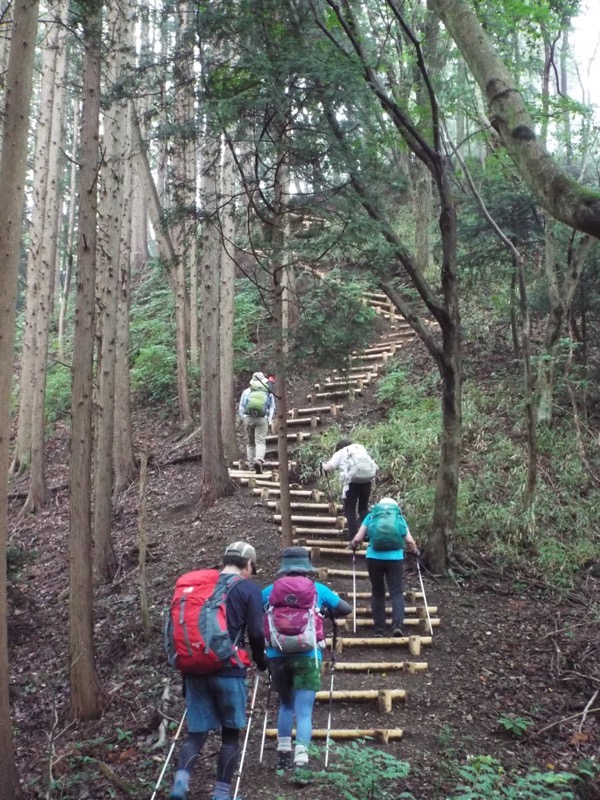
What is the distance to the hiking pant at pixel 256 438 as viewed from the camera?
1302 cm

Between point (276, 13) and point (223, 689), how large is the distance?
793 cm

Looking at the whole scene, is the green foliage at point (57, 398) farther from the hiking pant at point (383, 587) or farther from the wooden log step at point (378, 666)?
the wooden log step at point (378, 666)

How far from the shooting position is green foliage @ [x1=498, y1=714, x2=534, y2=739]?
6.08 m

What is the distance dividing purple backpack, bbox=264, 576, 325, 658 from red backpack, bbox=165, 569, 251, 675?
24.8 inches

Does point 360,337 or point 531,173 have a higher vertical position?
point 531,173

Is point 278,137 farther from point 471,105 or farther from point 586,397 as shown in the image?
point 586,397

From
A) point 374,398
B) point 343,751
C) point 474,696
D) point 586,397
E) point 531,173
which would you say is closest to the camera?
point 531,173

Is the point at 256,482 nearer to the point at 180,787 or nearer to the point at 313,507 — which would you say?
the point at 313,507

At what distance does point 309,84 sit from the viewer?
25.9 feet

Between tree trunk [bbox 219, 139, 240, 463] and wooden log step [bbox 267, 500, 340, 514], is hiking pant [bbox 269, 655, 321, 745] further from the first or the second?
tree trunk [bbox 219, 139, 240, 463]

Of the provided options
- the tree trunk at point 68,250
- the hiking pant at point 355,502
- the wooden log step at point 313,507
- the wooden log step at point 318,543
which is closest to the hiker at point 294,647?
the hiking pant at point 355,502

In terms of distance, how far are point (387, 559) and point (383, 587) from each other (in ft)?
1.07

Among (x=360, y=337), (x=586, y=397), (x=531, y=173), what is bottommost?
(x=586, y=397)

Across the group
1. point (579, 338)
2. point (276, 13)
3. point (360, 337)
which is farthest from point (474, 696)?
point (579, 338)
